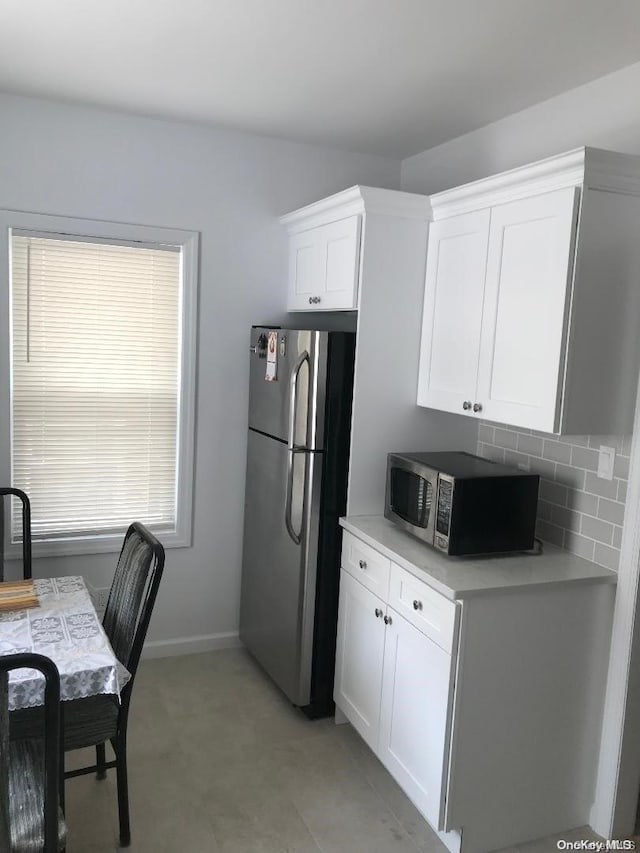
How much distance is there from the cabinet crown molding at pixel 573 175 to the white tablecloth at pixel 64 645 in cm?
194

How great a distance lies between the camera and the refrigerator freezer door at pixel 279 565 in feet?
9.88

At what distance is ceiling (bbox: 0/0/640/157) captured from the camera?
2.11 meters

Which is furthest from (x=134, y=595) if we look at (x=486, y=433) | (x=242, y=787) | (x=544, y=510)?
(x=486, y=433)

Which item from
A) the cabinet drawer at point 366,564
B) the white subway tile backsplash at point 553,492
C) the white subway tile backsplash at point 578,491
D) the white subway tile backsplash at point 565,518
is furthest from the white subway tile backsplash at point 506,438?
the cabinet drawer at point 366,564

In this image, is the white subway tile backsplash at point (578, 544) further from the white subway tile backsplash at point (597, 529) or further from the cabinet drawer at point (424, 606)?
the cabinet drawer at point (424, 606)

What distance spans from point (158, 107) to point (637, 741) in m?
3.13

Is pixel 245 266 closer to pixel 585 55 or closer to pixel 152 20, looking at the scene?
pixel 152 20

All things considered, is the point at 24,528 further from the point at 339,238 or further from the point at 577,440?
the point at 577,440

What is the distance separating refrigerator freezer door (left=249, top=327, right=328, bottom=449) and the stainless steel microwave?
1.59 ft

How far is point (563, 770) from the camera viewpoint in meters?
2.43

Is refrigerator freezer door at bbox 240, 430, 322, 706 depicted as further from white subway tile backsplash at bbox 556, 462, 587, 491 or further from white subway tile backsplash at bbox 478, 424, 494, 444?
white subway tile backsplash at bbox 556, 462, 587, 491

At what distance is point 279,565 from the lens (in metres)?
3.21

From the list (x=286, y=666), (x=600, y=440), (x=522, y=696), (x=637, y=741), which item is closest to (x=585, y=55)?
(x=600, y=440)

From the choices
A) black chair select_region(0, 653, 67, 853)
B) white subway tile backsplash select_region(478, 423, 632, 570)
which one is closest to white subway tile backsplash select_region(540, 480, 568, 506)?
white subway tile backsplash select_region(478, 423, 632, 570)
